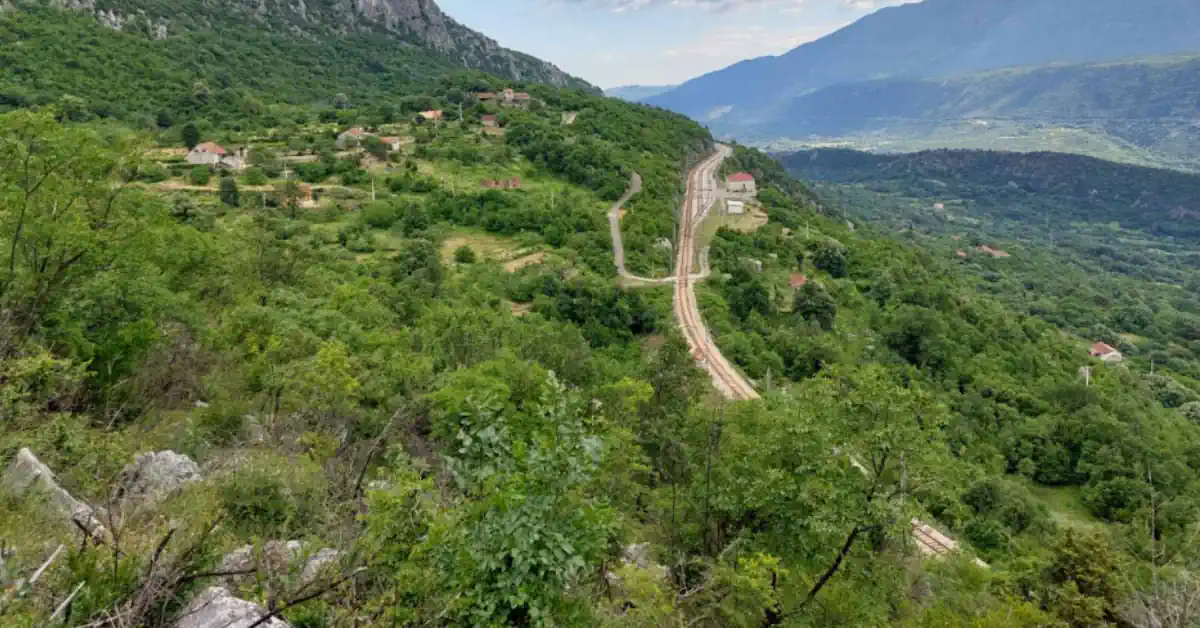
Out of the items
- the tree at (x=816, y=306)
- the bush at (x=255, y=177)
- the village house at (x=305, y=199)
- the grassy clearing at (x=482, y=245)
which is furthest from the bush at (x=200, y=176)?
the tree at (x=816, y=306)

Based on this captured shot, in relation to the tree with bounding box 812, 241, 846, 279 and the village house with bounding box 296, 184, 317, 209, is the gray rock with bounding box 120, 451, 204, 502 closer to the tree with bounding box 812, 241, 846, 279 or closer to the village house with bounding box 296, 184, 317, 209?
the village house with bounding box 296, 184, 317, 209

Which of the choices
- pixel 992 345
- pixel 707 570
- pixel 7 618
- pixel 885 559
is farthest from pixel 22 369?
pixel 992 345

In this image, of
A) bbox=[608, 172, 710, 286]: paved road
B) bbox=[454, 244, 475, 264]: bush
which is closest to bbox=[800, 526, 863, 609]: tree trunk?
bbox=[608, 172, 710, 286]: paved road

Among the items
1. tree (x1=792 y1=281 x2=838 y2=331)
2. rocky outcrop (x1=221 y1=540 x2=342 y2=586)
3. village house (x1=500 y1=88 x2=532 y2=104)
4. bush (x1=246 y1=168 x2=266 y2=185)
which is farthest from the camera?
village house (x1=500 y1=88 x2=532 y2=104)

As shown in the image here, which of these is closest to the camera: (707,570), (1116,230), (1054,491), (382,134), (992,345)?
(707,570)

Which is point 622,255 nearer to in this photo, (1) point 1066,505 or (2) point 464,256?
(2) point 464,256

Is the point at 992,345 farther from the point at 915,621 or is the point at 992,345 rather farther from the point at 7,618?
the point at 7,618
